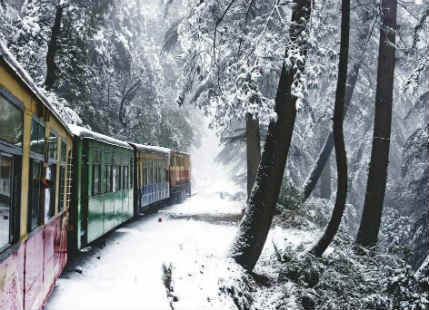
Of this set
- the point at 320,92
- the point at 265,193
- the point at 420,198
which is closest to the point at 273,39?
the point at 265,193

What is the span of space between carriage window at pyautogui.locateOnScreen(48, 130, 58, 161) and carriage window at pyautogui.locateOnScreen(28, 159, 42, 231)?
79 centimetres

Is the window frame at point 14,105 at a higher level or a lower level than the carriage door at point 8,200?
higher

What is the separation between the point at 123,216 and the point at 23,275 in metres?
9.31

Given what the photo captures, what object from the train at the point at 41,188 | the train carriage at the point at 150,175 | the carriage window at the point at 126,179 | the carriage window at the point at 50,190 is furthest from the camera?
the train carriage at the point at 150,175

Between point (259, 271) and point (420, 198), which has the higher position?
point (420, 198)

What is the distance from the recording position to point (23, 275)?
4105 millimetres

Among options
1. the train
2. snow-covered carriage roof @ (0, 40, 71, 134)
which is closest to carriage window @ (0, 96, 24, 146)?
the train

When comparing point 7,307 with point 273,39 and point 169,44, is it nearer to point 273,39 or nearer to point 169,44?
point 273,39

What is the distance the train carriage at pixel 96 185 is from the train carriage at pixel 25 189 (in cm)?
262

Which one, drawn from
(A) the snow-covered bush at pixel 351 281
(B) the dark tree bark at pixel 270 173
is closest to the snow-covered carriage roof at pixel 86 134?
(B) the dark tree bark at pixel 270 173

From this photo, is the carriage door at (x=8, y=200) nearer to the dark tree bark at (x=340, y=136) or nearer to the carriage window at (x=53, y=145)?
the carriage window at (x=53, y=145)

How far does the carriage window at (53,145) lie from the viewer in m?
5.65

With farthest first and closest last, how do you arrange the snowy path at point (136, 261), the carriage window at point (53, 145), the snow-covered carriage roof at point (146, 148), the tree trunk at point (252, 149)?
1. the tree trunk at point (252, 149)
2. the snow-covered carriage roof at point (146, 148)
3. the snowy path at point (136, 261)
4. the carriage window at point (53, 145)

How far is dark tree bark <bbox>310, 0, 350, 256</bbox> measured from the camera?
973 cm
